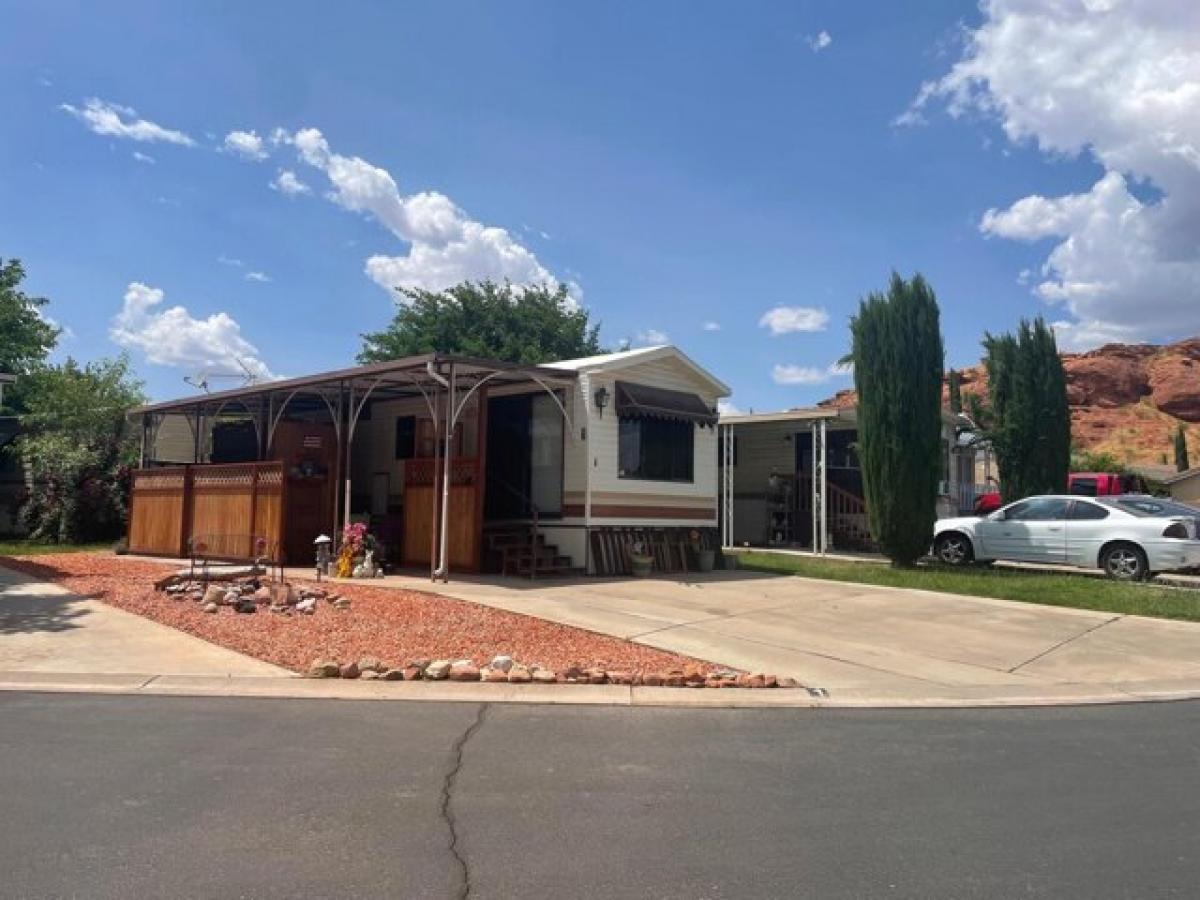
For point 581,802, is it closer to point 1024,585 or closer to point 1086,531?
point 1024,585

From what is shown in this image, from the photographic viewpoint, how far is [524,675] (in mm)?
7848

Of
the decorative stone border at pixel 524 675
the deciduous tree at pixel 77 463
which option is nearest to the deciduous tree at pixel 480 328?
the deciduous tree at pixel 77 463

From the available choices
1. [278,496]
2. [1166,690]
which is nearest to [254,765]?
[1166,690]

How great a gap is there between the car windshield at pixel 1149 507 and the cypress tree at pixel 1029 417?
4.76m

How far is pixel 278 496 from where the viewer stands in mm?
15375

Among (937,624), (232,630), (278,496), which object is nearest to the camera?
(232,630)

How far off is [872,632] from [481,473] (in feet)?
21.1

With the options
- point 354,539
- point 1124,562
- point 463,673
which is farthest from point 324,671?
point 1124,562

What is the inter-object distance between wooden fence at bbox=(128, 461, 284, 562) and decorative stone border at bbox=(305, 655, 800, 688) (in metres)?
7.06

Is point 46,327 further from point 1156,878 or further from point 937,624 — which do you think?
point 1156,878

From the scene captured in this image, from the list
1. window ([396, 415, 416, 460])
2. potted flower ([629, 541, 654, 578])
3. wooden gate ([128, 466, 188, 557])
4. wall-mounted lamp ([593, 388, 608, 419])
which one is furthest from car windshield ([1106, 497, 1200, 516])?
wooden gate ([128, 466, 188, 557])

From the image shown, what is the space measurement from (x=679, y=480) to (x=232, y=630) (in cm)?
929

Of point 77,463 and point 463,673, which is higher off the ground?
point 77,463

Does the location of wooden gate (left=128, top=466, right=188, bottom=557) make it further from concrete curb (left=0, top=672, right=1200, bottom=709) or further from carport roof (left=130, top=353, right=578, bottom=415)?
concrete curb (left=0, top=672, right=1200, bottom=709)
